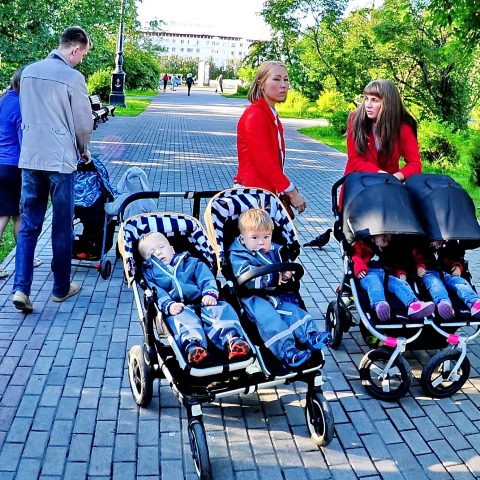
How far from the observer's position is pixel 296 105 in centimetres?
3106

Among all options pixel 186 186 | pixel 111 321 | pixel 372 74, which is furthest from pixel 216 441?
pixel 372 74

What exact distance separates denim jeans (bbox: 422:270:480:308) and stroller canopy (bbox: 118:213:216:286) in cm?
159

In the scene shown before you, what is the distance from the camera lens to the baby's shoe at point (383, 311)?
3.81 meters

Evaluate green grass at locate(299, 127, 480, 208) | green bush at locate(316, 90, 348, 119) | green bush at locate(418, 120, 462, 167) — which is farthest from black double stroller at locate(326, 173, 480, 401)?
green bush at locate(316, 90, 348, 119)

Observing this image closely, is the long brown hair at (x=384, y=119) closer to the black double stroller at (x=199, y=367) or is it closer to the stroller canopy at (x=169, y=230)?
the black double stroller at (x=199, y=367)

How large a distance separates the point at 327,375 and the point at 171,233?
1600 mm

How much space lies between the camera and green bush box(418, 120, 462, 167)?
43.1 feet

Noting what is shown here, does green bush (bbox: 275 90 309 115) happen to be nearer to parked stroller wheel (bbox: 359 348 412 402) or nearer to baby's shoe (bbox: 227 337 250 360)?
parked stroller wheel (bbox: 359 348 412 402)

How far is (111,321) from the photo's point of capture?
16.3ft

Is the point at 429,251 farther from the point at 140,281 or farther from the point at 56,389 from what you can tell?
the point at 56,389

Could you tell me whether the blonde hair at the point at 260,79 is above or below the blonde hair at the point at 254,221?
above

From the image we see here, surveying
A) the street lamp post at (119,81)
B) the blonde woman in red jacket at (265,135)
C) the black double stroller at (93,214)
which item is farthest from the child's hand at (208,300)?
the street lamp post at (119,81)

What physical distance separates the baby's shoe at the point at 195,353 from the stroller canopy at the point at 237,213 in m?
1.02

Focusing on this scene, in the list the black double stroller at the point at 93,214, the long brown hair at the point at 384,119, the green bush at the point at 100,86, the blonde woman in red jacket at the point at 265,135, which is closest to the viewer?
the blonde woman in red jacket at the point at 265,135
